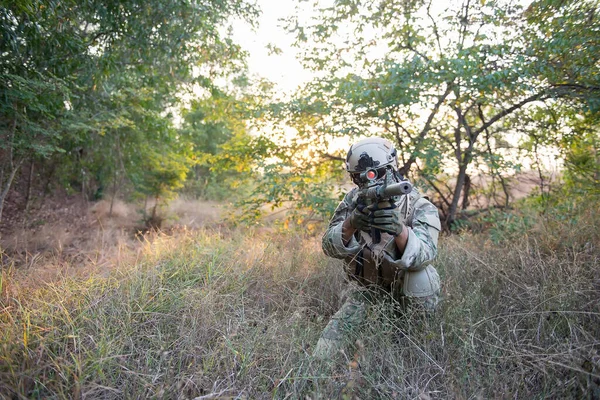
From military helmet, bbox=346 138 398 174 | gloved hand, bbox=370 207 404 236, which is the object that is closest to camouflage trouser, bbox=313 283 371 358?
gloved hand, bbox=370 207 404 236

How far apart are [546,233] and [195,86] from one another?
557cm

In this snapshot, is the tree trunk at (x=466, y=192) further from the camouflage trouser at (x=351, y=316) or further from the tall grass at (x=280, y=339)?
the camouflage trouser at (x=351, y=316)

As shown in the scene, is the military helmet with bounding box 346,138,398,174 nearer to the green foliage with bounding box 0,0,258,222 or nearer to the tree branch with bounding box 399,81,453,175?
the tree branch with bounding box 399,81,453,175

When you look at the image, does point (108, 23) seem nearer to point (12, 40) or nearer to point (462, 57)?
point (12, 40)

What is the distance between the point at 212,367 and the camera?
1686 mm

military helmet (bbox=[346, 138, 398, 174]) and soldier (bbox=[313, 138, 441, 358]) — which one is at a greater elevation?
military helmet (bbox=[346, 138, 398, 174])

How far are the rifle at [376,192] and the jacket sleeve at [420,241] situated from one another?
0.29m

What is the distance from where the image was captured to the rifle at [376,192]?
175cm

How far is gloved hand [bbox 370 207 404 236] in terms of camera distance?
191 centimetres

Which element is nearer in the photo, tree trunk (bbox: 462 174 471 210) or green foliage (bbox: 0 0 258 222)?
green foliage (bbox: 0 0 258 222)

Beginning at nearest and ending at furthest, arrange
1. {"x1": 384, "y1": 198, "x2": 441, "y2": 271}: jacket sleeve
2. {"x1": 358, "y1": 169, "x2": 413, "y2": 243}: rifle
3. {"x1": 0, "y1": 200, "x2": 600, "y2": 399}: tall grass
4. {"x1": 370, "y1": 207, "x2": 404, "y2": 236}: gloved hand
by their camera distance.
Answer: {"x1": 0, "y1": 200, "x2": 600, "y2": 399}: tall grass → {"x1": 358, "y1": 169, "x2": 413, "y2": 243}: rifle → {"x1": 370, "y1": 207, "x2": 404, "y2": 236}: gloved hand → {"x1": 384, "y1": 198, "x2": 441, "y2": 271}: jacket sleeve

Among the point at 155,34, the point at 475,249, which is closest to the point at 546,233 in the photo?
the point at 475,249

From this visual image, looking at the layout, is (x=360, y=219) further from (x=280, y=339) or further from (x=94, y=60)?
(x=94, y=60)

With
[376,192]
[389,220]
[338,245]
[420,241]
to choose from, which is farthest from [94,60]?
[420,241]
